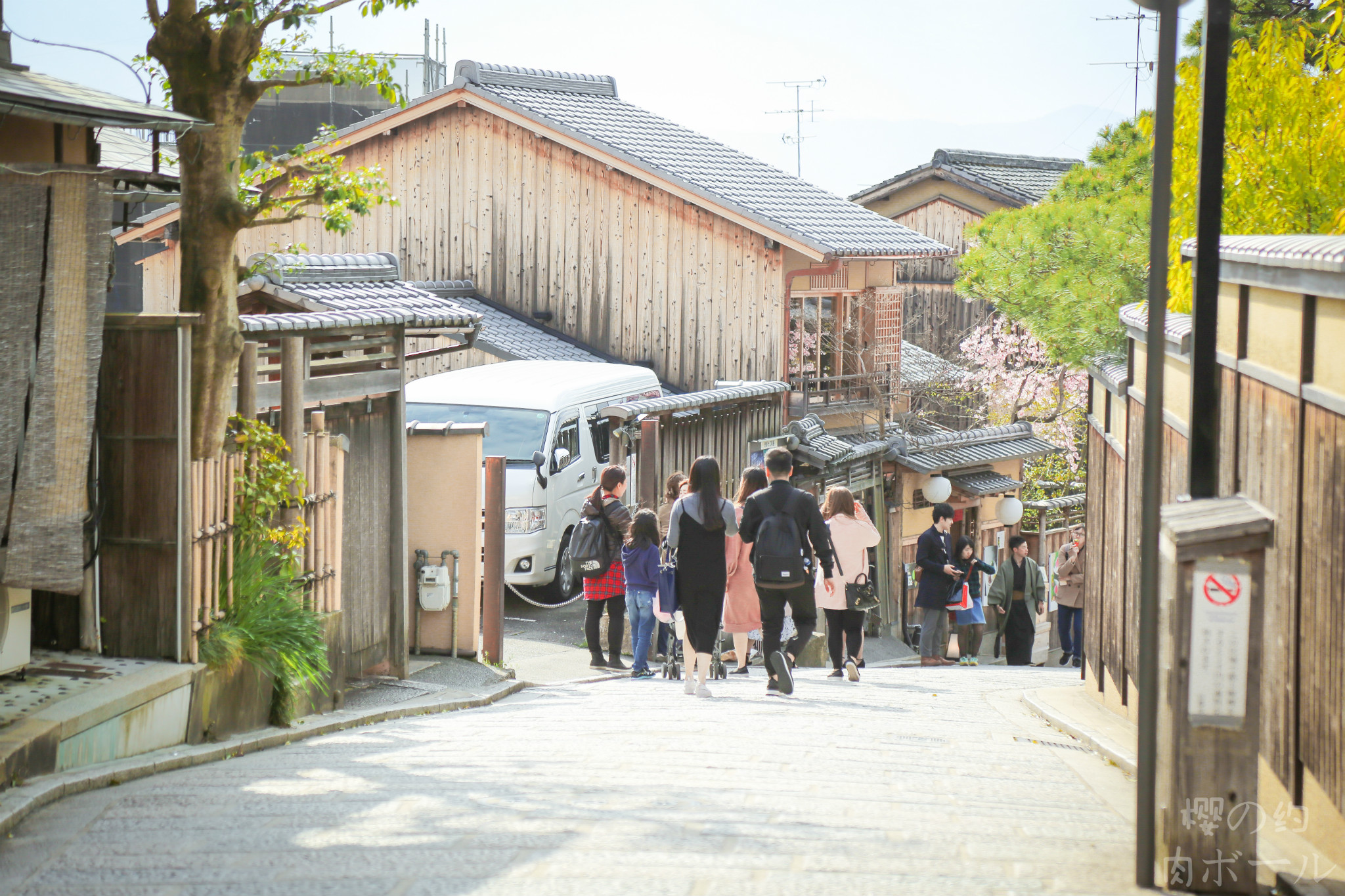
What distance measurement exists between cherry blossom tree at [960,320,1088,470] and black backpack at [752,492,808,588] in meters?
16.4

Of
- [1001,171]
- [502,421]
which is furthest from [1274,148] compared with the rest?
[1001,171]

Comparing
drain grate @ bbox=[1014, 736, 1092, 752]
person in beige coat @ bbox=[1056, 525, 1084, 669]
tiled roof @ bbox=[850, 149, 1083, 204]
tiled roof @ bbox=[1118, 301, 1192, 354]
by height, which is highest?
tiled roof @ bbox=[850, 149, 1083, 204]

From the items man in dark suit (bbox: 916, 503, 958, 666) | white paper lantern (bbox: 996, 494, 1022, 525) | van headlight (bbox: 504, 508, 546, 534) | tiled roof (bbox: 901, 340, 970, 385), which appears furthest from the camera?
tiled roof (bbox: 901, 340, 970, 385)

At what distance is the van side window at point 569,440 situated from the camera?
50.4 ft

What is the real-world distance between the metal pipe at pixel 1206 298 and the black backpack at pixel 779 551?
15.1 ft

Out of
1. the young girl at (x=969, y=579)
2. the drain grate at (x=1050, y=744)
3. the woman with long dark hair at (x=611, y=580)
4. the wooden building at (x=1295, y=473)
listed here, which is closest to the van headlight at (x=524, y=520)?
the woman with long dark hair at (x=611, y=580)

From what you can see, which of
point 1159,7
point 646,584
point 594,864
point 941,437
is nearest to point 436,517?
point 646,584

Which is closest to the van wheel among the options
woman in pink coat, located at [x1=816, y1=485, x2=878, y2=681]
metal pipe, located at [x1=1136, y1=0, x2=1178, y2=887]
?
woman in pink coat, located at [x1=816, y1=485, x2=878, y2=681]

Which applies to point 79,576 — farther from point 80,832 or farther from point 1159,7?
point 1159,7

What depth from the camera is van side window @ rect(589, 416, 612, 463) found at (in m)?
16.3

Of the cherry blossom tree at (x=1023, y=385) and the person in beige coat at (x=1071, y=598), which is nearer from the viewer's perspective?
the person in beige coat at (x=1071, y=598)

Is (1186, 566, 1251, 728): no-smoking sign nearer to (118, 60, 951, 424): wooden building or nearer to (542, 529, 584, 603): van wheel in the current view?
(542, 529, 584, 603): van wheel

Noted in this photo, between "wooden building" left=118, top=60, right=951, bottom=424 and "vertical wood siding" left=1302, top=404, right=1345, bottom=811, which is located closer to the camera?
"vertical wood siding" left=1302, top=404, right=1345, bottom=811

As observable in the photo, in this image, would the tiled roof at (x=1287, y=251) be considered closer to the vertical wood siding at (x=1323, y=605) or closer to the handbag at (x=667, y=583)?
the vertical wood siding at (x=1323, y=605)
